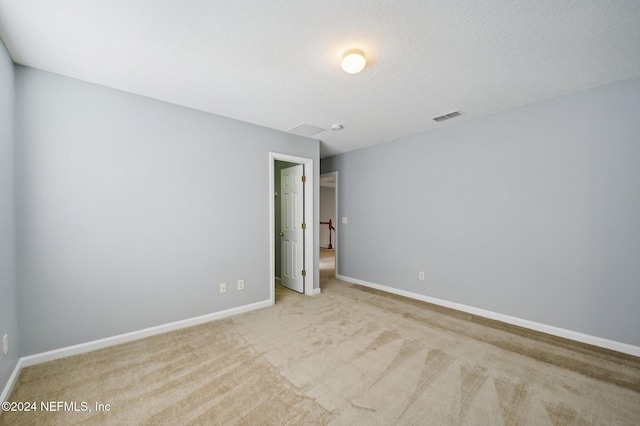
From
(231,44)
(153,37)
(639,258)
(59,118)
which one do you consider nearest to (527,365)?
(639,258)

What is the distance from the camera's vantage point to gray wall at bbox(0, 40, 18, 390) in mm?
1812

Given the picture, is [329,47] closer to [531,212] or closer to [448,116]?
[448,116]

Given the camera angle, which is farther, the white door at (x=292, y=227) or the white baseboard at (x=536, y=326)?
the white door at (x=292, y=227)

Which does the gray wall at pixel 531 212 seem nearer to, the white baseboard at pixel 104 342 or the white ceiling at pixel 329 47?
the white ceiling at pixel 329 47

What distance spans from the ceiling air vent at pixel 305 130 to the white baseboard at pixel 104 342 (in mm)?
2571

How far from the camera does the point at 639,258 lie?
2346mm

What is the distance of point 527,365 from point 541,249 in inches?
52.5

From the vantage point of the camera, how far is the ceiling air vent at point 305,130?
11.7 ft

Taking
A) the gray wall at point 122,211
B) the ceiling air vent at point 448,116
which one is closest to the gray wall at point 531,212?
the ceiling air vent at point 448,116

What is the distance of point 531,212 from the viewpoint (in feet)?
9.65

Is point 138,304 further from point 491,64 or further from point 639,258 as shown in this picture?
point 639,258

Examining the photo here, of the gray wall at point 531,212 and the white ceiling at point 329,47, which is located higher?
the white ceiling at point 329,47

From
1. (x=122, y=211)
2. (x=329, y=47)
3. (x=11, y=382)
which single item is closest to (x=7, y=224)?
(x=122, y=211)

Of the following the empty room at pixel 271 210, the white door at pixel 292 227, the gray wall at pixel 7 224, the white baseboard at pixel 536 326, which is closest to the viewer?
the empty room at pixel 271 210
